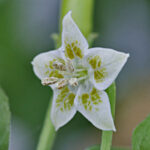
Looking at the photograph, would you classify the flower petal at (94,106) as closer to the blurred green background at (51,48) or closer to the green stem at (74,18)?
the green stem at (74,18)

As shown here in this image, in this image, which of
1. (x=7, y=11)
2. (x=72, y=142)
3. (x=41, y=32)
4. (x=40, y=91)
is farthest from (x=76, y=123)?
(x=7, y=11)

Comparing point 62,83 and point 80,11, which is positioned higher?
point 80,11

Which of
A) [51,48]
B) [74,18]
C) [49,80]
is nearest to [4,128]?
[49,80]

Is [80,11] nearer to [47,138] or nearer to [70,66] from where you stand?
[70,66]

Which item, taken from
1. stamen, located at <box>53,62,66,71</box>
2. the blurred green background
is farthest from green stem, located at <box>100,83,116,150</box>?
the blurred green background

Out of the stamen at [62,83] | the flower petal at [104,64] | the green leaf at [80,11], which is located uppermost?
the green leaf at [80,11]

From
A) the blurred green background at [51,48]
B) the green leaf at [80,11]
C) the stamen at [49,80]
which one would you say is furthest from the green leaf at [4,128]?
the blurred green background at [51,48]

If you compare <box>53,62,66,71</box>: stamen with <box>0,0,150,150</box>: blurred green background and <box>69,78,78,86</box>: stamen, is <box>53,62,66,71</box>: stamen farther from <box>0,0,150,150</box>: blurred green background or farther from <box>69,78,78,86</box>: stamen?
<box>0,0,150,150</box>: blurred green background
